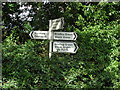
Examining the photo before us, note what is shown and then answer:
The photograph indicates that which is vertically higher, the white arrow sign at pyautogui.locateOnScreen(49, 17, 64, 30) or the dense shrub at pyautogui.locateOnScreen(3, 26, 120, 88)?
the white arrow sign at pyautogui.locateOnScreen(49, 17, 64, 30)

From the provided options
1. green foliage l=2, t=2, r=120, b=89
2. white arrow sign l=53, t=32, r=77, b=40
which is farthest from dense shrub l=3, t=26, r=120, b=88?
white arrow sign l=53, t=32, r=77, b=40

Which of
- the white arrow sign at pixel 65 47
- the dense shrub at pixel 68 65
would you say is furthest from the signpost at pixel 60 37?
the dense shrub at pixel 68 65

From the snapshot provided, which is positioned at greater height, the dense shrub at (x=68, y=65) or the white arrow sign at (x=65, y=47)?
the white arrow sign at (x=65, y=47)

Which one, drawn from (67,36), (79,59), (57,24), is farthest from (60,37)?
(79,59)

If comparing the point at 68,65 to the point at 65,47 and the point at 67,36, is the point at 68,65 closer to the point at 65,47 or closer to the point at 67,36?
the point at 65,47

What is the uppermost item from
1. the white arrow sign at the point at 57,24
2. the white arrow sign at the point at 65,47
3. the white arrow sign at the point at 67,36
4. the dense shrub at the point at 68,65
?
the white arrow sign at the point at 57,24

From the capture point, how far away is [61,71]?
171 inches

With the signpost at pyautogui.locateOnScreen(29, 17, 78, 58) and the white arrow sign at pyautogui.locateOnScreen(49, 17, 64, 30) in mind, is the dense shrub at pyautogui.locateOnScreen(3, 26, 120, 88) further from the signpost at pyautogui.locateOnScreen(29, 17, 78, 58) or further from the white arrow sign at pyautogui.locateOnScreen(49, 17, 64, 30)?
the white arrow sign at pyautogui.locateOnScreen(49, 17, 64, 30)

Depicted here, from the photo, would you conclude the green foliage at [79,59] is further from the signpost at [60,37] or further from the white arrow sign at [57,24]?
the white arrow sign at [57,24]

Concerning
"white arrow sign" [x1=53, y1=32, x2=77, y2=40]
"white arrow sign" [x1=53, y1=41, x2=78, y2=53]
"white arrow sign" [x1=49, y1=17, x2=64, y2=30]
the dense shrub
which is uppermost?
"white arrow sign" [x1=49, y1=17, x2=64, y2=30]

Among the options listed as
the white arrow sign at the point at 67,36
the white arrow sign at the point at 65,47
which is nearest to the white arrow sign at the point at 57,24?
the white arrow sign at the point at 67,36

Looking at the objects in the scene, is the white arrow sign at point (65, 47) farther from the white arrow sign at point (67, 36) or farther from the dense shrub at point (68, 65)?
the dense shrub at point (68, 65)

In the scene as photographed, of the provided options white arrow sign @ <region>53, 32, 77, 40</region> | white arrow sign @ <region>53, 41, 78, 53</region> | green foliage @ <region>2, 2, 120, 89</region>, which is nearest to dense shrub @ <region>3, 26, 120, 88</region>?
green foliage @ <region>2, 2, 120, 89</region>

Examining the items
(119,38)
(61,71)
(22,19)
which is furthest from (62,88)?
(22,19)
